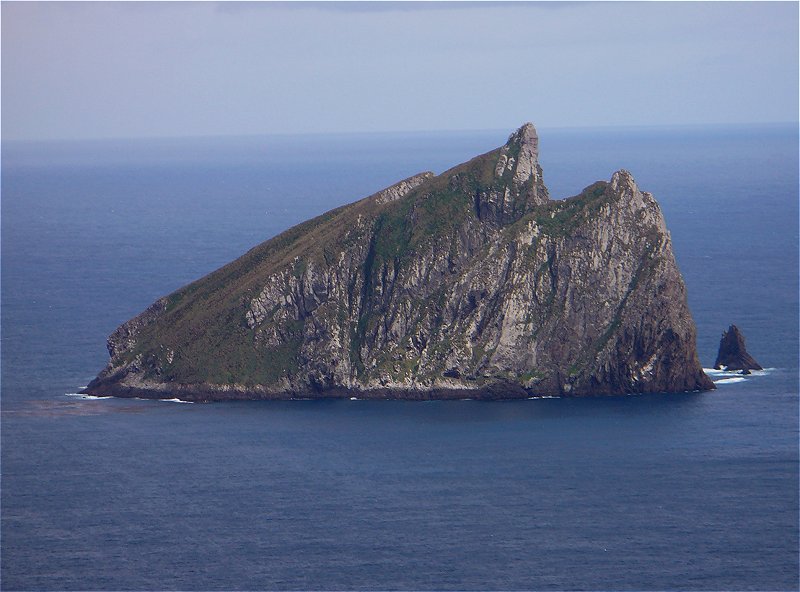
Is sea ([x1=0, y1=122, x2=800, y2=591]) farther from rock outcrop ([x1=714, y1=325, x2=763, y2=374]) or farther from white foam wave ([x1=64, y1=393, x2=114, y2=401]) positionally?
rock outcrop ([x1=714, y1=325, x2=763, y2=374])

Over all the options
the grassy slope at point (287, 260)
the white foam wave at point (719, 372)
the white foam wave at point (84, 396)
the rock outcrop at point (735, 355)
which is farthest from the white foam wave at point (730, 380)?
the white foam wave at point (84, 396)

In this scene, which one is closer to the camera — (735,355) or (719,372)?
(719,372)

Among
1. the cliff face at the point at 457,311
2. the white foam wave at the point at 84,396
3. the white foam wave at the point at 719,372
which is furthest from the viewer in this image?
the white foam wave at the point at 719,372

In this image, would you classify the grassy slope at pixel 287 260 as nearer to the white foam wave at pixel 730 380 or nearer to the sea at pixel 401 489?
the sea at pixel 401 489

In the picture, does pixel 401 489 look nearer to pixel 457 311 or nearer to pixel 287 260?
pixel 457 311

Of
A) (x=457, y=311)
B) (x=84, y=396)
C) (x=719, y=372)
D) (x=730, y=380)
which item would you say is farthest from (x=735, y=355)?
(x=84, y=396)

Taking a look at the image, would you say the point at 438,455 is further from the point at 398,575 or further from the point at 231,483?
the point at 398,575
